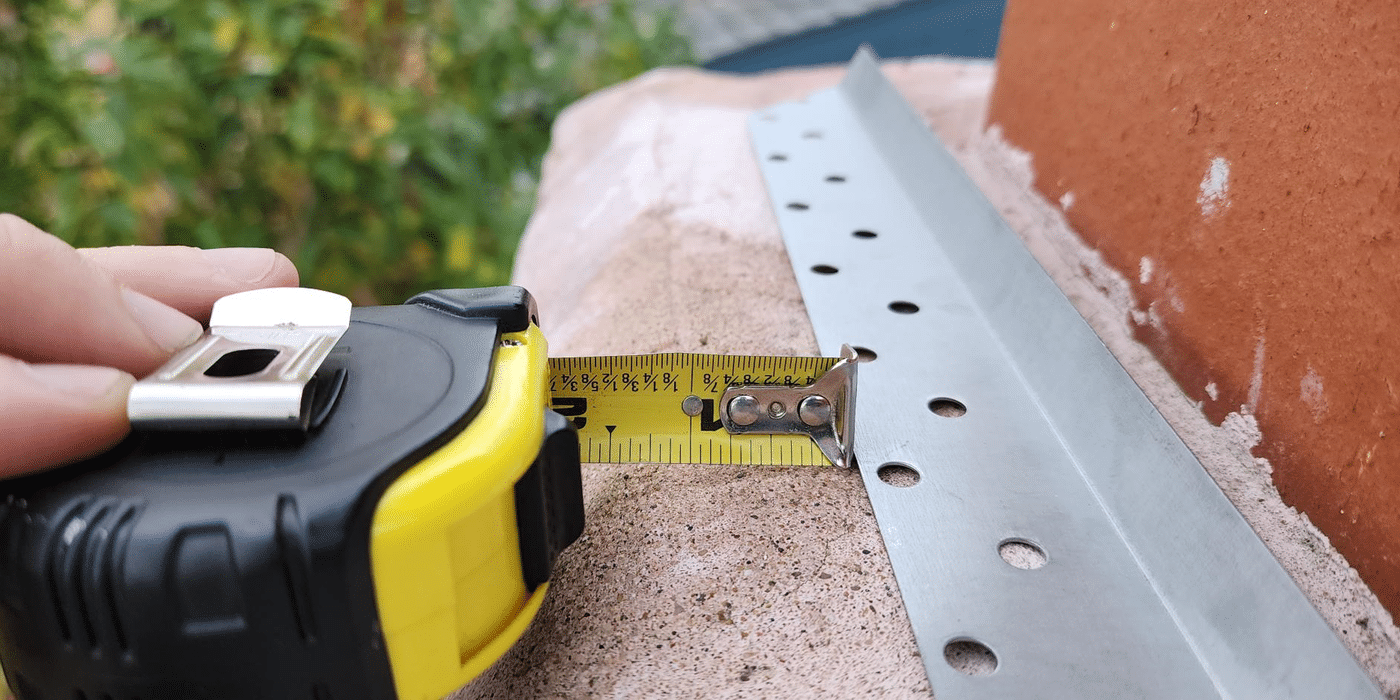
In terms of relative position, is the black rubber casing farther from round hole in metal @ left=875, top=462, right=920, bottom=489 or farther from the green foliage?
the green foliage

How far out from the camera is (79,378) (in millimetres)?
596

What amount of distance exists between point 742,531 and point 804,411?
137 mm

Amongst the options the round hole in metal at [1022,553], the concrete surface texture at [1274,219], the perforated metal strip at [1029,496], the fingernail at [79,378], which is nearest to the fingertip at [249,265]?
the fingernail at [79,378]

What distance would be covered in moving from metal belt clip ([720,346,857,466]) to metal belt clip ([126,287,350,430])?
0.35m

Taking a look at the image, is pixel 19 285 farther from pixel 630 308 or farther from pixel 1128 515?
pixel 1128 515

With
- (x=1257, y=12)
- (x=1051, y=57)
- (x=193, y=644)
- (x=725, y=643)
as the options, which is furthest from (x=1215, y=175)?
(x=193, y=644)

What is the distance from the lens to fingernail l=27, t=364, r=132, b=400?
0.58 meters

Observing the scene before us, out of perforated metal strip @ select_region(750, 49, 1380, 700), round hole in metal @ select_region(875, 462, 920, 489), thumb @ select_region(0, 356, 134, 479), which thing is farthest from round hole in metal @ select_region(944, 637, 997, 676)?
thumb @ select_region(0, 356, 134, 479)

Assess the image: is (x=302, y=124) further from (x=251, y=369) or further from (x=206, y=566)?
(x=206, y=566)

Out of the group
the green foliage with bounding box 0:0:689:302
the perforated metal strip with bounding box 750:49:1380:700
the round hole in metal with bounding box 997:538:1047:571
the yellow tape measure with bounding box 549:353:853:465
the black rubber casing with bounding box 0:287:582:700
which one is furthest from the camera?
the green foliage with bounding box 0:0:689:302

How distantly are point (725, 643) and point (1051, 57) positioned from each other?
2.79 ft

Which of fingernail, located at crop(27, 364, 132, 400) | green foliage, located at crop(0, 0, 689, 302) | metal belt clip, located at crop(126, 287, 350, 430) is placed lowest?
green foliage, located at crop(0, 0, 689, 302)

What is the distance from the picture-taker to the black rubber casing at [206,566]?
0.54 metres

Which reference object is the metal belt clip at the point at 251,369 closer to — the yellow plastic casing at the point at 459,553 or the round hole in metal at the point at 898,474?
the yellow plastic casing at the point at 459,553
